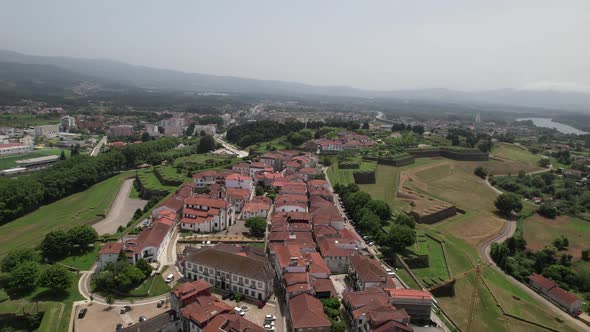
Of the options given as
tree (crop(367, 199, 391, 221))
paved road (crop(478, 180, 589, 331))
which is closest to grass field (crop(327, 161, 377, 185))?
tree (crop(367, 199, 391, 221))

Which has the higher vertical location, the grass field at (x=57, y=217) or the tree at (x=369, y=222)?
the tree at (x=369, y=222)

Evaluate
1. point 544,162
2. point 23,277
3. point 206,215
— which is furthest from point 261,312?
point 544,162

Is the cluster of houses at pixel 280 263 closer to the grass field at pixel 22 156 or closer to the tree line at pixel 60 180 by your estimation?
the tree line at pixel 60 180

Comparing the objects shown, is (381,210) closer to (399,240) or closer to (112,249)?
(399,240)

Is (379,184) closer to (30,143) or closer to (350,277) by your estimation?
(350,277)

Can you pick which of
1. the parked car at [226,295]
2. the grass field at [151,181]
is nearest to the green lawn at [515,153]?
the grass field at [151,181]

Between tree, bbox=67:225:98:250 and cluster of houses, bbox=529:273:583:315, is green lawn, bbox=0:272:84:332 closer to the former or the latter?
tree, bbox=67:225:98:250
